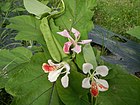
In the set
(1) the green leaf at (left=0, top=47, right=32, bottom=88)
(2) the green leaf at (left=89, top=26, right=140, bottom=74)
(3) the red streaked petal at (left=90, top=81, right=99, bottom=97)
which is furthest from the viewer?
(2) the green leaf at (left=89, top=26, right=140, bottom=74)

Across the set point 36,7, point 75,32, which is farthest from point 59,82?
point 36,7

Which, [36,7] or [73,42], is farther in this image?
[36,7]

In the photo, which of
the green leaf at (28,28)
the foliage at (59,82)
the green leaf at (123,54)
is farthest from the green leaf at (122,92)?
the green leaf at (123,54)

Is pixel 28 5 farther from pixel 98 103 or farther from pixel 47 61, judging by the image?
pixel 98 103

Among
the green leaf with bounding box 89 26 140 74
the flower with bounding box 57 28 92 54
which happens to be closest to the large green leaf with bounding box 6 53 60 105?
the flower with bounding box 57 28 92 54

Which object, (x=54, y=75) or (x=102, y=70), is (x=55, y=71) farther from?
(x=102, y=70)

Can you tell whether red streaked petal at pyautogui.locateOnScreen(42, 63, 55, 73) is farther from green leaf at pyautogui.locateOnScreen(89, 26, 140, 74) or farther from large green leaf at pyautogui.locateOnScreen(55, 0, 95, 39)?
green leaf at pyautogui.locateOnScreen(89, 26, 140, 74)

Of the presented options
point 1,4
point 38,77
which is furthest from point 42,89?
point 1,4

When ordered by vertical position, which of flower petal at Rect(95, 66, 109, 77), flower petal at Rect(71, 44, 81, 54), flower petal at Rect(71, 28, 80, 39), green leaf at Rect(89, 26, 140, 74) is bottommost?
green leaf at Rect(89, 26, 140, 74)
